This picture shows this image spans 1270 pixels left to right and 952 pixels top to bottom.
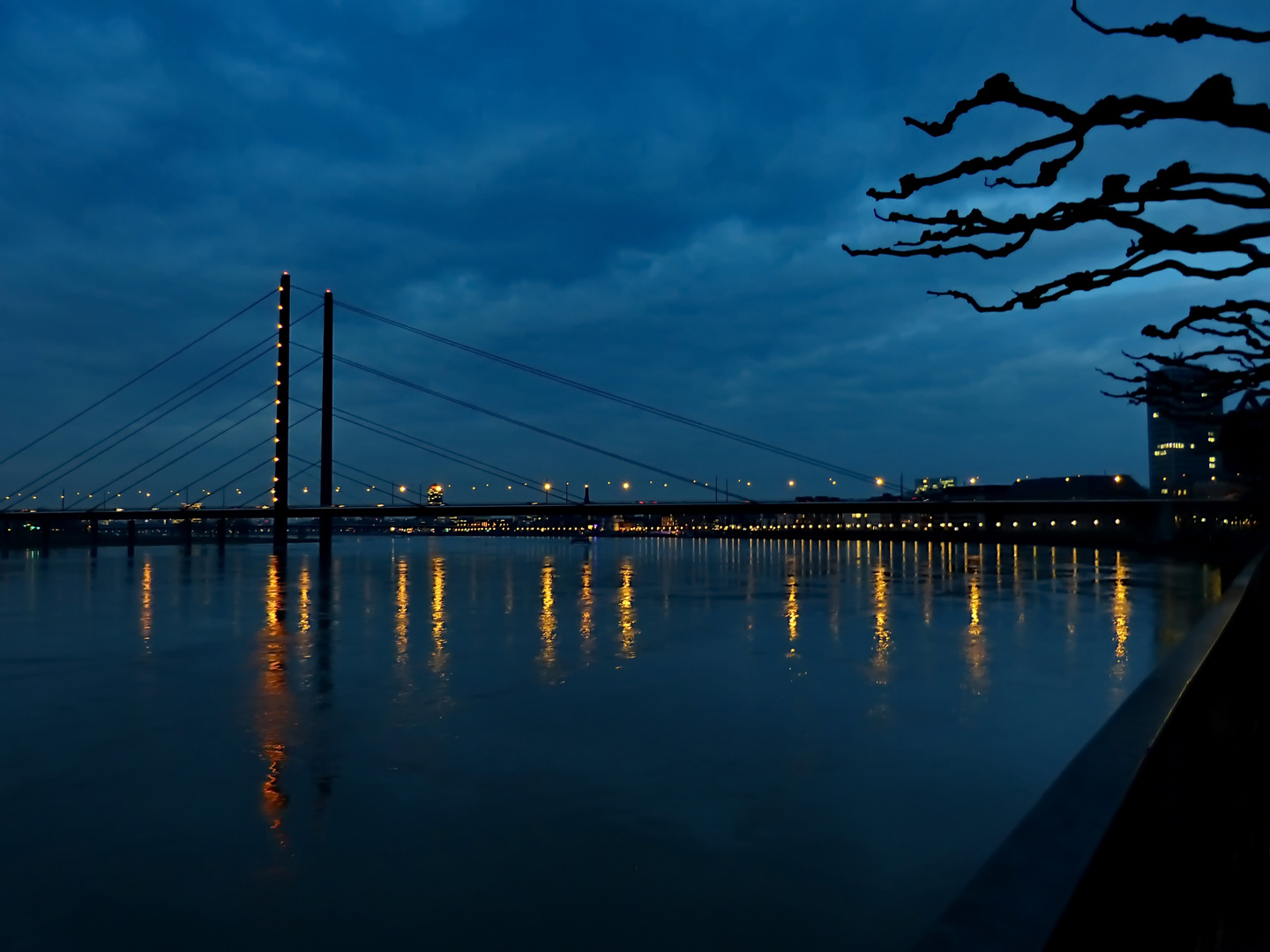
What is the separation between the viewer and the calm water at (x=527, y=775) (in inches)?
232

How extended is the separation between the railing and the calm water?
2.03m

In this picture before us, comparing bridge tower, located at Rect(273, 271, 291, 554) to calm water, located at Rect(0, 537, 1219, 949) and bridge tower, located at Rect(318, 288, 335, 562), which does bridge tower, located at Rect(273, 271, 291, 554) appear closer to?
bridge tower, located at Rect(318, 288, 335, 562)

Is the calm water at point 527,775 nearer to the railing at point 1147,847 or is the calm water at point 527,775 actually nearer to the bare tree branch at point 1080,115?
the railing at point 1147,847

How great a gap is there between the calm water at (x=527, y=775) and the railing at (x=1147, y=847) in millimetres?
2027

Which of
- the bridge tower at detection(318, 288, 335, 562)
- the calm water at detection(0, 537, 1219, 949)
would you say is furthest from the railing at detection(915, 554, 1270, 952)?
the bridge tower at detection(318, 288, 335, 562)

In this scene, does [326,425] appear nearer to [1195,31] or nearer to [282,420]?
[282,420]

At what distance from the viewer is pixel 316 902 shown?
600 centimetres

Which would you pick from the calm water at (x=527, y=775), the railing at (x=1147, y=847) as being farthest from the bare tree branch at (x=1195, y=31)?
the calm water at (x=527, y=775)

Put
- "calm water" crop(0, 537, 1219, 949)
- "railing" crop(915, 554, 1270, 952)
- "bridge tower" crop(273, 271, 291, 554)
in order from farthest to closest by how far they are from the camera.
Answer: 1. "bridge tower" crop(273, 271, 291, 554)
2. "calm water" crop(0, 537, 1219, 949)
3. "railing" crop(915, 554, 1270, 952)

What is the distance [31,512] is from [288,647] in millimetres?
67810

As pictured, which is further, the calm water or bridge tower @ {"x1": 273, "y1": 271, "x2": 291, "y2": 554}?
bridge tower @ {"x1": 273, "y1": 271, "x2": 291, "y2": 554}

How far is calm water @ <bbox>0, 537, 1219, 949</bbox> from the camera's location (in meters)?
5.89

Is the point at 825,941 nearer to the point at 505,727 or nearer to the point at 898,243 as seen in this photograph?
the point at 898,243

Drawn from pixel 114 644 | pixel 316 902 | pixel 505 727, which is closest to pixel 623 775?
pixel 505 727
